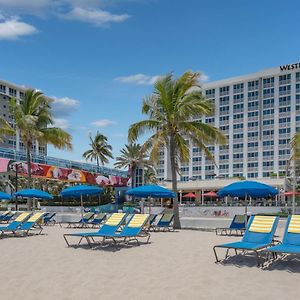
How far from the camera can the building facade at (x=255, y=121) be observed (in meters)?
90.6

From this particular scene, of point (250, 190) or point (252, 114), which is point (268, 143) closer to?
point (252, 114)

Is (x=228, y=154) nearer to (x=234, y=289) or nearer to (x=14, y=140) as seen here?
(x=14, y=140)

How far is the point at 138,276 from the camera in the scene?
824cm

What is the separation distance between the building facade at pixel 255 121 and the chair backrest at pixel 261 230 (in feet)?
254

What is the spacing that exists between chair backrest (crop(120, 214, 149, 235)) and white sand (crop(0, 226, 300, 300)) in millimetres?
908

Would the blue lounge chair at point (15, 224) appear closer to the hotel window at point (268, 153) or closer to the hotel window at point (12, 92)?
the hotel window at point (268, 153)

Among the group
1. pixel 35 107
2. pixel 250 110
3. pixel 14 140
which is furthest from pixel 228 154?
pixel 35 107

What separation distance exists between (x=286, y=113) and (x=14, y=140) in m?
58.4

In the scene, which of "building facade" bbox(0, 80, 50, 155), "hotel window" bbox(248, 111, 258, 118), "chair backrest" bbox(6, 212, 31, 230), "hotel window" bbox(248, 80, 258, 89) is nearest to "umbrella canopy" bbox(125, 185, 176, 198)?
"chair backrest" bbox(6, 212, 31, 230)

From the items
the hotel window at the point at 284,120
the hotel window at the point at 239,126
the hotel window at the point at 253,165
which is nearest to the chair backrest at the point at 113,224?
the hotel window at the point at 284,120

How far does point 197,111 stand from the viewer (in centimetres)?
2134

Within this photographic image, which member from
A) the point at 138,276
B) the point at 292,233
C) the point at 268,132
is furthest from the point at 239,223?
the point at 268,132

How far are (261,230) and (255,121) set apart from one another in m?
87.5

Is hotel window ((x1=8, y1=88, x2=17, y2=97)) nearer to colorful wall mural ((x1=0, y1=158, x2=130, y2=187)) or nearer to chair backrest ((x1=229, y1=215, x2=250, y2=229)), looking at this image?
colorful wall mural ((x1=0, y1=158, x2=130, y2=187))
